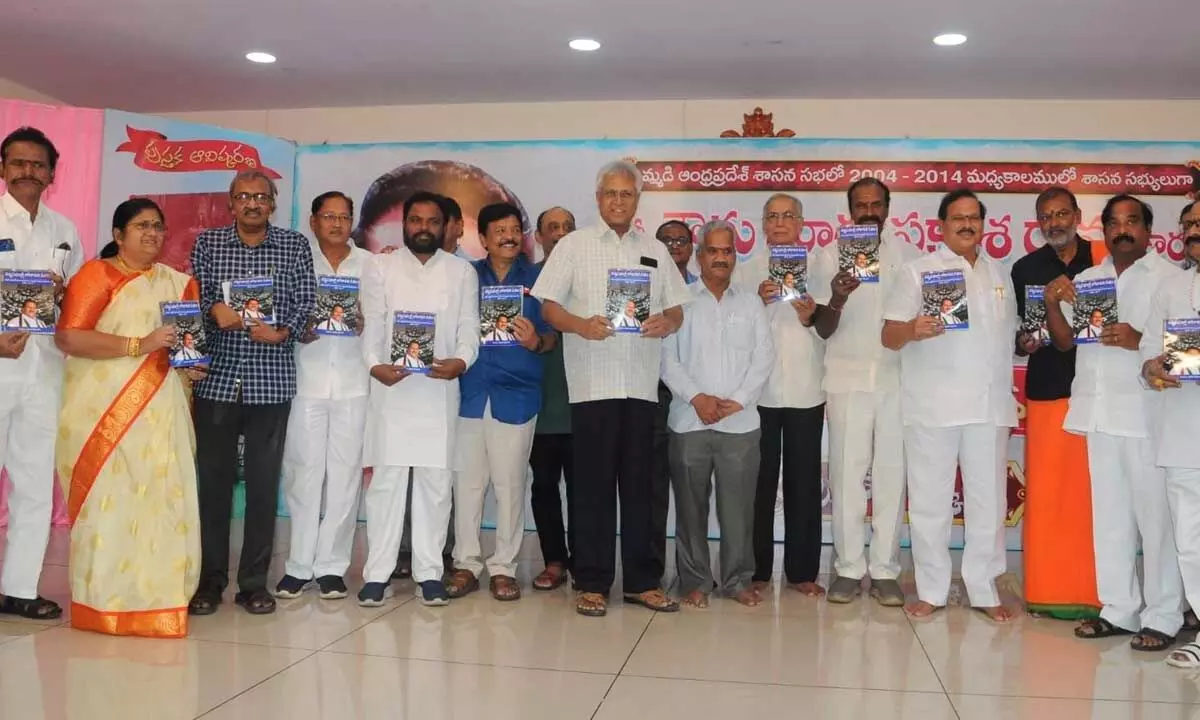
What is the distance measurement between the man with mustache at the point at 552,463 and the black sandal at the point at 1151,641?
2560 mm

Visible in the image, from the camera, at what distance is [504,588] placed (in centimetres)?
482

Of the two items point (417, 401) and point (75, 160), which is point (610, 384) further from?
point (75, 160)

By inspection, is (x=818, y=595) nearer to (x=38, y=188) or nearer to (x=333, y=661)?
(x=333, y=661)

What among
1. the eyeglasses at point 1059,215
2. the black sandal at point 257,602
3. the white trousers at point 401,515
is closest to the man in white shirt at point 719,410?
the white trousers at point 401,515

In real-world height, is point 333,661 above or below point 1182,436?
below

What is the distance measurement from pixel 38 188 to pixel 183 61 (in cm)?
278

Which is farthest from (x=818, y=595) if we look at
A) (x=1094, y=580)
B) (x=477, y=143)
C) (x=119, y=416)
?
(x=477, y=143)

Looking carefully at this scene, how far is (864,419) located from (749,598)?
101 cm

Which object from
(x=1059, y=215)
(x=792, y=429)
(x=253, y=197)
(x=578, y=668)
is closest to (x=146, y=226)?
(x=253, y=197)

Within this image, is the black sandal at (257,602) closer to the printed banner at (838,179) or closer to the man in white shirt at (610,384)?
the man in white shirt at (610,384)

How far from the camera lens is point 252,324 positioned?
435 centimetres

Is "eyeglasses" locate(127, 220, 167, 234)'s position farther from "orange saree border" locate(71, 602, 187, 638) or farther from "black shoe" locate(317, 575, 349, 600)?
"black shoe" locate(317, 575, 349, 600)

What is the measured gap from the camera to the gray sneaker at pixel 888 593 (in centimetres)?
479

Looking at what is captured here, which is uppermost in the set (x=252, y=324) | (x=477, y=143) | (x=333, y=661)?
(x=477, y=143)
